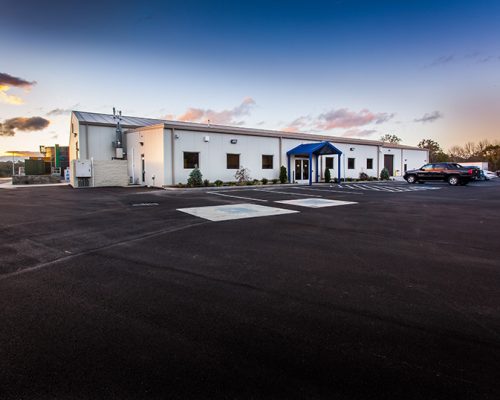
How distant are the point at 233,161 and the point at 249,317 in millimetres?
22199

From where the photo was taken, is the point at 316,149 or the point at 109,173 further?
the point at 316,149

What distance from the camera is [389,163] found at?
3566 cm

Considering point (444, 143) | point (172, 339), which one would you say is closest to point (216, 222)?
point (172, 339)

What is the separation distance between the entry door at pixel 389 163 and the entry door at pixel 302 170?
12.0m

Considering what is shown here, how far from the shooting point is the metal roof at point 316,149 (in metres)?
26.3

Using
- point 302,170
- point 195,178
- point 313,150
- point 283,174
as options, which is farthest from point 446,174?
point 195,178

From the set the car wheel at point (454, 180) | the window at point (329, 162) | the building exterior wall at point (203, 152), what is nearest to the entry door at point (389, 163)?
the building exterior wall at point (203, 152)

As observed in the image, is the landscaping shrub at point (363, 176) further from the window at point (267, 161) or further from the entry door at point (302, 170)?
the window at point (267, 161)

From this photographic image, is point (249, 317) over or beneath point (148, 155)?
beneath

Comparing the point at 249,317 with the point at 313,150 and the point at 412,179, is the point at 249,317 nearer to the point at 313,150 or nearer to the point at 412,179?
the point at 313,150

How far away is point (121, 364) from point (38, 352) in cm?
69

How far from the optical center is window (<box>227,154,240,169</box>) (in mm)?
24456

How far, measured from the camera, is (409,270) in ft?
14.3

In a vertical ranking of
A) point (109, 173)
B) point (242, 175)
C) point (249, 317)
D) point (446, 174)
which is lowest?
point (249, 317)
